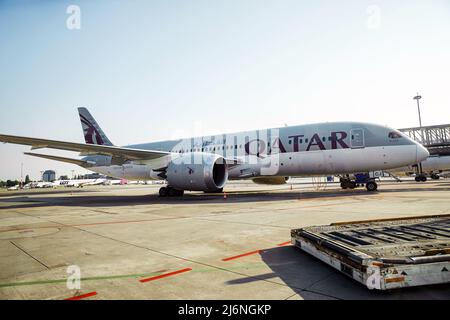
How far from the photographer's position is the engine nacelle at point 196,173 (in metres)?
14.9

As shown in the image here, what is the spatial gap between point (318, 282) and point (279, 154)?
14514 millimetres

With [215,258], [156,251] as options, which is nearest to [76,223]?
[156,251]

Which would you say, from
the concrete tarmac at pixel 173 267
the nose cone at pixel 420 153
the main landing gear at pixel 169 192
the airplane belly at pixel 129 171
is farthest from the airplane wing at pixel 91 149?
the nose cone at pixel 420 153

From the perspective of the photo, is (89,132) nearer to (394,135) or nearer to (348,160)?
(348,160)

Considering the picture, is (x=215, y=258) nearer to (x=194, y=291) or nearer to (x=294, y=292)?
(x=194, y=291)

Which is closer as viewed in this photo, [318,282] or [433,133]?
[318,282]

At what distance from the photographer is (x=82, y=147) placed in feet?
48.6

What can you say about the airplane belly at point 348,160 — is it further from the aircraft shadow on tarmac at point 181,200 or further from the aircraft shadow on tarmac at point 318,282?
the aircraft shadow on tarmac at point 318,282

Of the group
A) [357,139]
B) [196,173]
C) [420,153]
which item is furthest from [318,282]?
[420,153]

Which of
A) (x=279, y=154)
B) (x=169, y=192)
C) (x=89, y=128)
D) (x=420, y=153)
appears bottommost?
(x=169, y=192)

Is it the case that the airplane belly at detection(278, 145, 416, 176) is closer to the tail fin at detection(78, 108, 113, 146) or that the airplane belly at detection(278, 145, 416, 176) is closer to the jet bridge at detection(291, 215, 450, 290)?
the jet bridge at detection(291, 215, 450, 290)

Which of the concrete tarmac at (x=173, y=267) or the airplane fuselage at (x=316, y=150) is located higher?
the airplane fuselage at (x=316, y=150)

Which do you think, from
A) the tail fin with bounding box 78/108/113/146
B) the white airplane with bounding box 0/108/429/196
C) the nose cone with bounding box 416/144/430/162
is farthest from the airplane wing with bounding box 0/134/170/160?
the nose cone with bounding box 416/144/430/162

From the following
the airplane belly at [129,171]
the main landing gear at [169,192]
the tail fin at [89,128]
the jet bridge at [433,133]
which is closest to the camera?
the main landing gear at [169,192]
